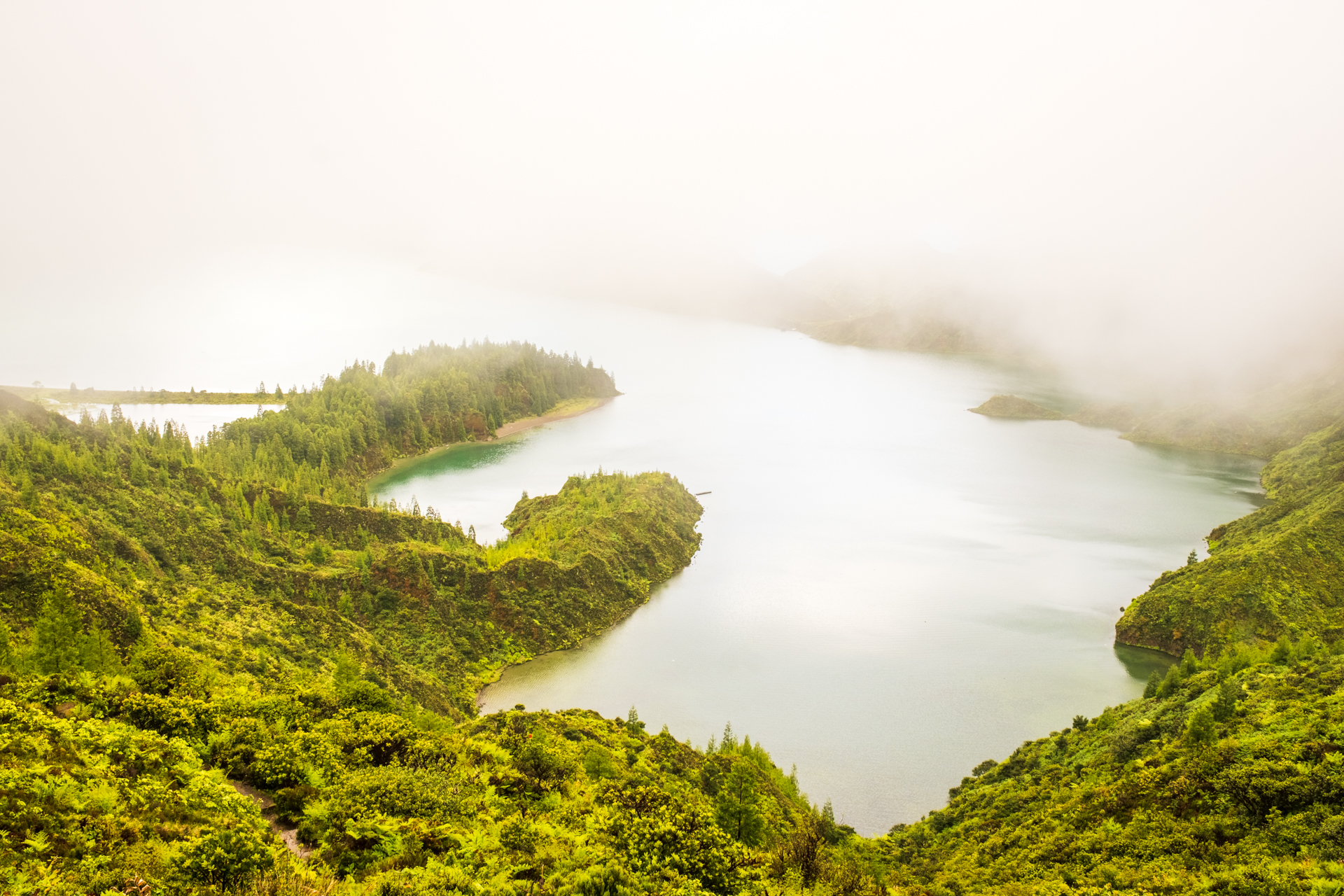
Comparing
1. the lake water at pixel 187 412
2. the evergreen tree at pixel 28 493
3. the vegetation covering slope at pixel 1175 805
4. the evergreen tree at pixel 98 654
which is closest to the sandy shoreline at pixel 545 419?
the lake water at pixel 187 412

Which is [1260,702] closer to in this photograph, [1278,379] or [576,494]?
[576,494]

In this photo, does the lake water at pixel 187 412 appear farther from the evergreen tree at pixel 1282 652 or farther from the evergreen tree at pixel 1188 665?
the evergreen tree at pixel 1282 652

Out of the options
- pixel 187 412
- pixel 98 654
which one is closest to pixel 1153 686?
pixel 98 654

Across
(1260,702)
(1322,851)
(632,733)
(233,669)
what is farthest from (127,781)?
(1260,702)

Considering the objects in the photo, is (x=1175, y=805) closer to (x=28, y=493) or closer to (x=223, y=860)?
(x=223, y=860)

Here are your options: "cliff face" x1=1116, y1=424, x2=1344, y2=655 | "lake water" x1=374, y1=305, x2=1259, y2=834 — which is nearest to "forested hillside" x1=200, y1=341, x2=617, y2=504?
"lake water" x1=374, y1=305, x2=1259, y2=834

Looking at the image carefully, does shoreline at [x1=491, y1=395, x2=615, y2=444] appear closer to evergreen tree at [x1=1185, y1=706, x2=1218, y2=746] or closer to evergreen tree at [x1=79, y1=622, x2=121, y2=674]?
evergreen tree at [x1=79, y1=622, x2=121, y2=674]

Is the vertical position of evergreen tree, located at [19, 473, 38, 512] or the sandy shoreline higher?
the sandy shoreline
